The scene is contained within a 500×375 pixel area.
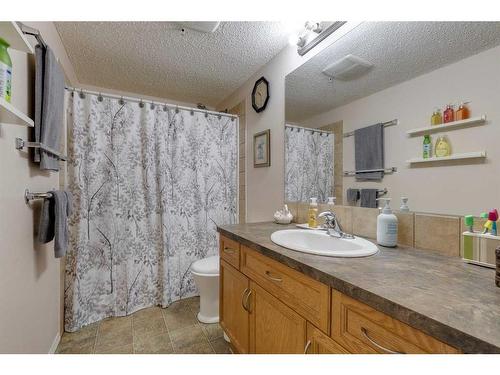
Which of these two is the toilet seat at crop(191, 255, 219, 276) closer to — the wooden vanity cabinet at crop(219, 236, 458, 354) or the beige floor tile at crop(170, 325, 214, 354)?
the wooden vanity cabinet at crop(219, 236, 458, 354)

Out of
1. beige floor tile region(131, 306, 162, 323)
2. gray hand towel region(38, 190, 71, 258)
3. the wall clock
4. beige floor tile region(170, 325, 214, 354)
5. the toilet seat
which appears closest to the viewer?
gray hand towel region(38, 190, 71, 258)

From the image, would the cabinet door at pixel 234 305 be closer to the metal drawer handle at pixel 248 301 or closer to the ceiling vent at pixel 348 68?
the metal drawer handle at pixel 248 301

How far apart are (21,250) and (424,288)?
1.56m

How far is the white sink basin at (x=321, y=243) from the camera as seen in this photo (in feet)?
3.03

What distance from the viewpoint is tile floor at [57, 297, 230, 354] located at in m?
1.53

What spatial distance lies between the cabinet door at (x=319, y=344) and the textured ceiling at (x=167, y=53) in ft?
5.81

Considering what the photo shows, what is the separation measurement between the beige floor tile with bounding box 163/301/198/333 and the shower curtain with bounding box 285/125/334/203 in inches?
48.9

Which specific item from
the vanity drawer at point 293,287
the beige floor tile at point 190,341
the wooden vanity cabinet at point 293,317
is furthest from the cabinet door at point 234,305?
the beige floor tile at point 190,341

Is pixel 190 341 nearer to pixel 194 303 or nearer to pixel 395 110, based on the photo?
pixel 194 303

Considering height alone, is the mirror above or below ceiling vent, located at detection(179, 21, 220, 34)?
below

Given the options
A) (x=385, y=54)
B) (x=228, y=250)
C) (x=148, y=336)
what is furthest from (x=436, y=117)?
(x=148, y=336)

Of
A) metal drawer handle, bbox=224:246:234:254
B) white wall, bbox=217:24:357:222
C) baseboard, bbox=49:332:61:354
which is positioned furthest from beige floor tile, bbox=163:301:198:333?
white wall, bbox=217:24:357:222
